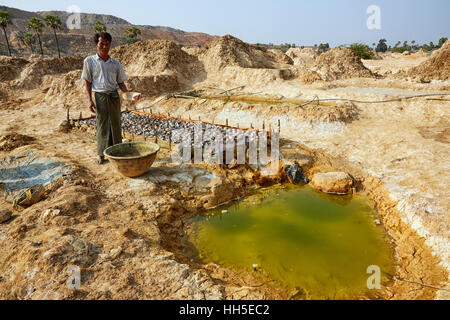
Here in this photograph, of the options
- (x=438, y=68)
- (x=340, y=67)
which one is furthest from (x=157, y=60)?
(x=438, y=68)

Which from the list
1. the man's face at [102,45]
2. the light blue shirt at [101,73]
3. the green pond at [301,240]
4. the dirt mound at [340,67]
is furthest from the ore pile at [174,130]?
the dirt mound at [340,67]

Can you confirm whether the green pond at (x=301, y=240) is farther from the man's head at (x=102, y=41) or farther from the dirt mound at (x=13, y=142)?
the dirt mound at (x=13, y=142)

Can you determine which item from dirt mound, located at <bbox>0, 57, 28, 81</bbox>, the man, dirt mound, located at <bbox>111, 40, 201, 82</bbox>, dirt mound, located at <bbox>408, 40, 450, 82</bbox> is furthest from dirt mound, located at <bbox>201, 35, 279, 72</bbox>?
the man

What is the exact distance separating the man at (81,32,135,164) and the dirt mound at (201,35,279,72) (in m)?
12.7

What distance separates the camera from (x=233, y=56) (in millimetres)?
17500

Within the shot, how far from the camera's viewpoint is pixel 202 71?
16969 mm

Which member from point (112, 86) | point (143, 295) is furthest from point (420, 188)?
point (112, 86)

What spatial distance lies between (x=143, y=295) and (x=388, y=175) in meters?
5.17

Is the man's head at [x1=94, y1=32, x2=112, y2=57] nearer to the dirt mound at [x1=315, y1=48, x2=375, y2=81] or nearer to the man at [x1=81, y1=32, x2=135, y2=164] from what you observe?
the man at [x1=81, y1=32, x2=135, y2=164]

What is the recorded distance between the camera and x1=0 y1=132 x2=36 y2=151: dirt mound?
617cm

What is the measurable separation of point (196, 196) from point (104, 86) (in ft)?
8.66

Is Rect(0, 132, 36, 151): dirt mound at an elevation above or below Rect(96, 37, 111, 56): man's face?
below

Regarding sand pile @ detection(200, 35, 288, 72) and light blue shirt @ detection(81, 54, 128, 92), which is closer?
→ light blue shirt @ detection(81, 54, 128, 92)

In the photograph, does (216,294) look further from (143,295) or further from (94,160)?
(94,160)
